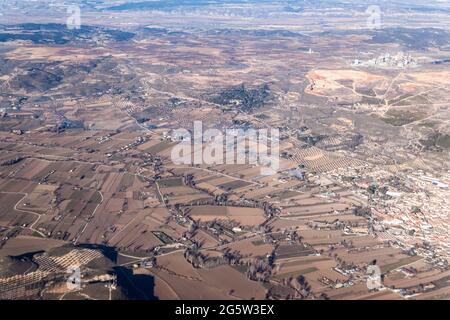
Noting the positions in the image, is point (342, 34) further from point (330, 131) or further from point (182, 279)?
point (182, 279)

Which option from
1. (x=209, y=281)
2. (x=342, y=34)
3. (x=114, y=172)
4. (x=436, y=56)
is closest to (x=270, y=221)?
(x=209, y=281)

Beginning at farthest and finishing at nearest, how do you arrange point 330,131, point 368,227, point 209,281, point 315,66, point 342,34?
point 342,34
point 315,66
point 330,131
point 368,227
point 209,281

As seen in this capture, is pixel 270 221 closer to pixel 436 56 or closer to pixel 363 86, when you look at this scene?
pixel 363 86

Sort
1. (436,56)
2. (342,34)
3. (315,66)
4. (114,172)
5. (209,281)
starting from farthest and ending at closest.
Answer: (342,34)
(436,56)
(315,66)
(114,172)
(209,281)

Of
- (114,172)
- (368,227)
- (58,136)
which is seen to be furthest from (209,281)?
(58,136)

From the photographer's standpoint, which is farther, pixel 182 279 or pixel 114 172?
pixel 114 172

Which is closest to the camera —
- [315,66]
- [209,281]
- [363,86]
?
[209,281]
